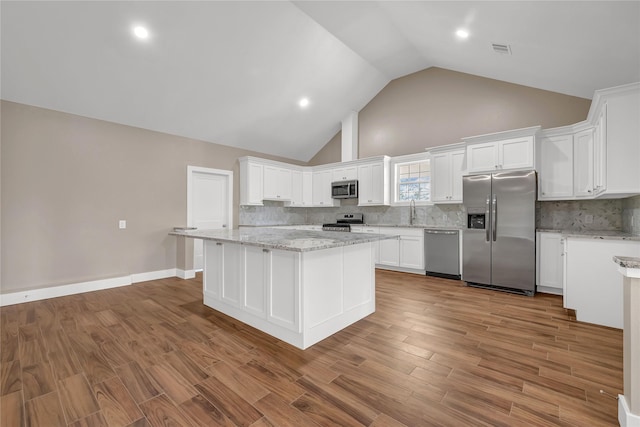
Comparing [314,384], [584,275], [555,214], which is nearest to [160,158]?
[314,384]

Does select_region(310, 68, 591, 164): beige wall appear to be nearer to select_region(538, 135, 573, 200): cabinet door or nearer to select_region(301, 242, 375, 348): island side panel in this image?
select_region(538, 135, 573, 200): cabinet door

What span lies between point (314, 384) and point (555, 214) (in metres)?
4.48

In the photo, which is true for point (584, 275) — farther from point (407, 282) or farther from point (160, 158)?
point (160, 158)

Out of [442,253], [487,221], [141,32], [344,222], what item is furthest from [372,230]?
[141,32]

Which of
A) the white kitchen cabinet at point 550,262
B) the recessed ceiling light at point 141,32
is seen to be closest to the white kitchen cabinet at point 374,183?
the white kitchen cabinet at point 550,262

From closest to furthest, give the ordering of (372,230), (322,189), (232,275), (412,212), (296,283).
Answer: (296,283), (232,275), (372,230), (412,212), (322,189)

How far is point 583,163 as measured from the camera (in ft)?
12.1

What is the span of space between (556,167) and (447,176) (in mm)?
1474

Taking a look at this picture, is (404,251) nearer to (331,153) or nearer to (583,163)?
(583,163)

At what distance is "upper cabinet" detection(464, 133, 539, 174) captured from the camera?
12.9ft

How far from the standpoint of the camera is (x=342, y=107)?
6.34 metres

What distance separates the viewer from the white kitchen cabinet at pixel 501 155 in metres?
3.93

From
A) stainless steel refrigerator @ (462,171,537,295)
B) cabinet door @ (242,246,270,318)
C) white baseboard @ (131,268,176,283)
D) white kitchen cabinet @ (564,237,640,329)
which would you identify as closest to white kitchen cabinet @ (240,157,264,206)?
white baseboard @ (131,268,176,283)

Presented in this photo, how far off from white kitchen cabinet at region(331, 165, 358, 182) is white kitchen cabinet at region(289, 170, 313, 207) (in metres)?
0.74
